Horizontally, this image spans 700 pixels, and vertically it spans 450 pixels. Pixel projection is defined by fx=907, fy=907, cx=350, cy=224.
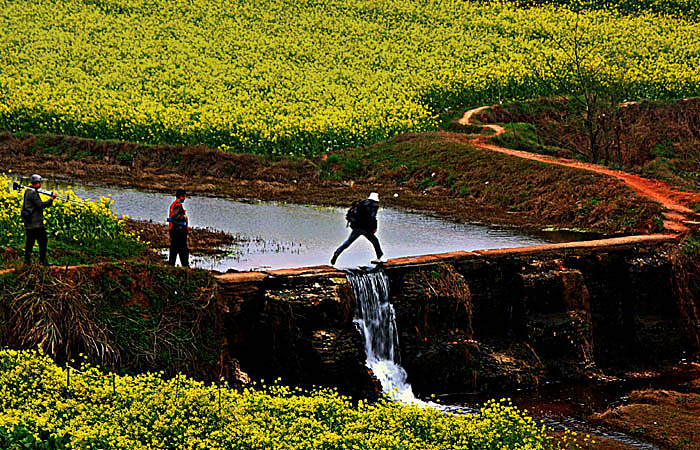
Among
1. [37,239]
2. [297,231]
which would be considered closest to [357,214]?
[37,239]

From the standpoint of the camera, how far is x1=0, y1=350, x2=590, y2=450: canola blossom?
32.2ft

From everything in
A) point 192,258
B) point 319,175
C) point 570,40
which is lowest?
point 192,258

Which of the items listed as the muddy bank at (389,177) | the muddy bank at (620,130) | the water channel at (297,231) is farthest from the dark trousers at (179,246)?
the muddy bank at (620,130)

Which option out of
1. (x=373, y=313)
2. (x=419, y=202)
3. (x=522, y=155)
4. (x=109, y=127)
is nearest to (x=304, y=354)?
(x=373, y=313)

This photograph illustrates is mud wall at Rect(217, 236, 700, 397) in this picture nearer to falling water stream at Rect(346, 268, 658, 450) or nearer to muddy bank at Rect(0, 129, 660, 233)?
falling water stream at Rect(346, 268, 658, 450)

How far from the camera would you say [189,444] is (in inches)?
384

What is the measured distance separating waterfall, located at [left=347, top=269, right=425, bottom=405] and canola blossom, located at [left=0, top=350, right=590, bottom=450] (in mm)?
3932

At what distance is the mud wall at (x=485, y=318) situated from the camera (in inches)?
591

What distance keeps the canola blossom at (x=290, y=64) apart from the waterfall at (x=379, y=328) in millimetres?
20740

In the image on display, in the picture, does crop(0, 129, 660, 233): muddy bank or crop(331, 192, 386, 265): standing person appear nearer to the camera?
crop(331, 192, 386, 265): standing person

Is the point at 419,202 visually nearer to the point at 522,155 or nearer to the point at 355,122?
the point at 522,155

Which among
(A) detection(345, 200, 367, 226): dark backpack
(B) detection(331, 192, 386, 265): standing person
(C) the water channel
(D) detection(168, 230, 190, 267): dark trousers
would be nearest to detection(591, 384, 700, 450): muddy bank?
(B) detection(331, 192, 386, 265): standing person

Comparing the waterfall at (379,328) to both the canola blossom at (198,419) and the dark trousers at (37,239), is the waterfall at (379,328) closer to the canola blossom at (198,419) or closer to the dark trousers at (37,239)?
the canola blossom at (198,419)

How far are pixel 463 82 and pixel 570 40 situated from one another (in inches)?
456
